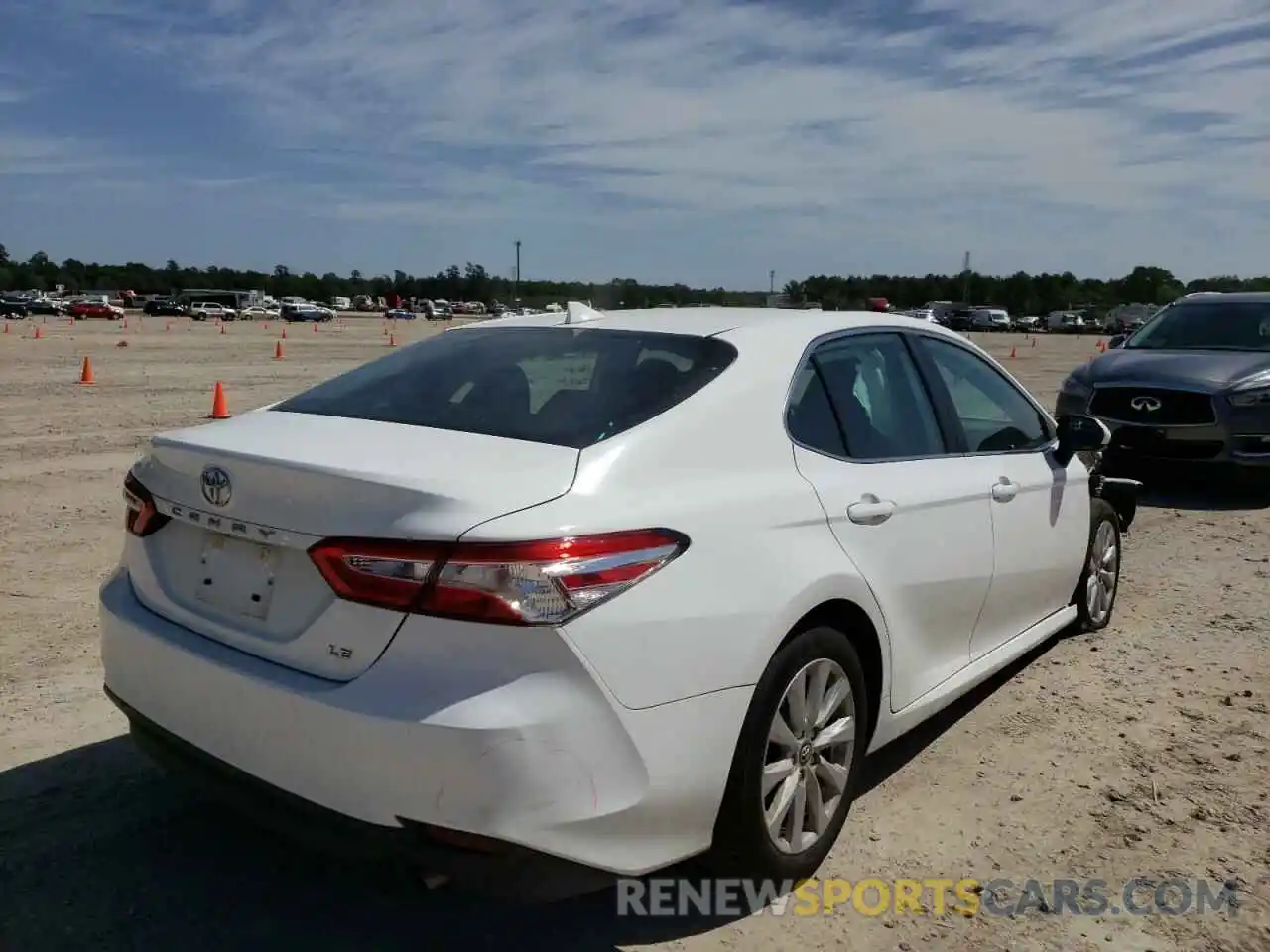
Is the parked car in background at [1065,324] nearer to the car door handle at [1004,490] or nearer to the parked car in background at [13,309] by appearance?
the parked car in background at [13,309]

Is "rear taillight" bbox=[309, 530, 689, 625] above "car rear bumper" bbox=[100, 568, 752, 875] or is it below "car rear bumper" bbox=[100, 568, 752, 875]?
above

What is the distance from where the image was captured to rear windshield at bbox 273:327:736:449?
3057 mm

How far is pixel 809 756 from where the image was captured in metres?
3.16

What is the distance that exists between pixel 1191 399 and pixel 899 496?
6810 mm

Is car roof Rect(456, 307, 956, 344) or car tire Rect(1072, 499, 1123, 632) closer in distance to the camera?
car roof Rect(456, 307, 956, 344)

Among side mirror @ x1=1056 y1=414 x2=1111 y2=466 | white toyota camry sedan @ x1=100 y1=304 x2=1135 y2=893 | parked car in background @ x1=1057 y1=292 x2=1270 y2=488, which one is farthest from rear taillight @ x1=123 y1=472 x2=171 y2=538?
parked car in background @ x1=1057 y1=292 x2=1270 y2=488

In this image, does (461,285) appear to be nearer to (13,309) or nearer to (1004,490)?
(13,309)

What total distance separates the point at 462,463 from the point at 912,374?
6.84 ft

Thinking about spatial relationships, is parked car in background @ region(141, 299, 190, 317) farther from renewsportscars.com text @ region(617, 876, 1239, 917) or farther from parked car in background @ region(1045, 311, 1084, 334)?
renewsportscars.com text @ region(617, 876, 1239, 917)

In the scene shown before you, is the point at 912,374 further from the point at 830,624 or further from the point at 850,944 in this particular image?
the point at 850,944

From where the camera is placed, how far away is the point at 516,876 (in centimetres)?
243

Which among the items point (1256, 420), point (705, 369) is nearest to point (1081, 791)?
point (705, 369)

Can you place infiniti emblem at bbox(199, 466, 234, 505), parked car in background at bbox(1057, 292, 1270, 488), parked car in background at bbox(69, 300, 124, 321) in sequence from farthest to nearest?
1. parked car in background at bbox(69, 300, 124, 321)
2. parked car in background at bbox(1057, 292, 1270, 488)
3. infiniti emblem at bbox(199, 466, 234, 505)

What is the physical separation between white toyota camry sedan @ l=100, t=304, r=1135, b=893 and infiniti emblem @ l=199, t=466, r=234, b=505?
1 cm
